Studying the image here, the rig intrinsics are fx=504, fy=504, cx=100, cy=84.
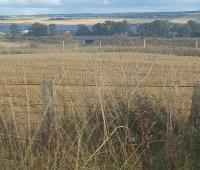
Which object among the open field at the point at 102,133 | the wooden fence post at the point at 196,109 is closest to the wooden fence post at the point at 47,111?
the open field at the point at 102,133

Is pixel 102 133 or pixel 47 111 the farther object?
pixel 47 111

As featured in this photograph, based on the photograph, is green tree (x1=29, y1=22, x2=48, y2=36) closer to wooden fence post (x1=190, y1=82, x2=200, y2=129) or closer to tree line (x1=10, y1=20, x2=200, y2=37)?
tree line (x1=10, y1=20, x2=200, y2=37)

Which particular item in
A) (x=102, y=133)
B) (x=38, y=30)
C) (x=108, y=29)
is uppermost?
(x=102, y=133)

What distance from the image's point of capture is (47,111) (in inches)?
215

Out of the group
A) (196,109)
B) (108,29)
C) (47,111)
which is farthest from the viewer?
(108,29)

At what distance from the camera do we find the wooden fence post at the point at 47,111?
519 centimetres

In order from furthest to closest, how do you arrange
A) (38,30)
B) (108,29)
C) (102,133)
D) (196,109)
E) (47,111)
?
1. (38,30)
2. (108,29)
3. (196,109)
4. (47,111)
5. (102,133)

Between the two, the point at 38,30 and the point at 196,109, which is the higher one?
the point at 196,109

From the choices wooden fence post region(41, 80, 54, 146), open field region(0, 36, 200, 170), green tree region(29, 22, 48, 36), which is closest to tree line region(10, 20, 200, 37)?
green tree region(29, 22, 48, 36)

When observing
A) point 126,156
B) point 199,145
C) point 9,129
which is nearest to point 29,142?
→ point 9,129

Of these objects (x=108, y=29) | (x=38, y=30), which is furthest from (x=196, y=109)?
(x=38, y=30)

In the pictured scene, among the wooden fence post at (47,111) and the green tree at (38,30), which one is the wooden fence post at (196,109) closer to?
the wooden fence post at (47,111)

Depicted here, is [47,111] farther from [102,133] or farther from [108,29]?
[108,29]

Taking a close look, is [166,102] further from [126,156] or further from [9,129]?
[9,129]
